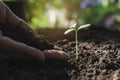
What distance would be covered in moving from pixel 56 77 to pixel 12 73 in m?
0.29

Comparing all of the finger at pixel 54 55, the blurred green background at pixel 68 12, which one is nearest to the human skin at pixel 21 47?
the finger at pixel 54 55

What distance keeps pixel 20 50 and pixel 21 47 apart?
0.02m

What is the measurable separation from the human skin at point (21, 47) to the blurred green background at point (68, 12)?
1.91 metres

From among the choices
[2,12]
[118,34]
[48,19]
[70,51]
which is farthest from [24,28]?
[48,19]

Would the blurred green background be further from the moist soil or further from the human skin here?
the moist soil

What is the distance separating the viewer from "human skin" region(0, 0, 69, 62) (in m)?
2.06

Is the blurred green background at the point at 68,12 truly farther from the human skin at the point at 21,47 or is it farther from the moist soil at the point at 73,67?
the moist soil at the point at 73,67

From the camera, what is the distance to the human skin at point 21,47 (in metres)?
2.06

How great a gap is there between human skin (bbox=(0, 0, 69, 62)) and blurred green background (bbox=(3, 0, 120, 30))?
1909 millimetres

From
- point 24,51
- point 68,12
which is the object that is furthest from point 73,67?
point 68,12

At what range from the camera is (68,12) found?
8.22 metres

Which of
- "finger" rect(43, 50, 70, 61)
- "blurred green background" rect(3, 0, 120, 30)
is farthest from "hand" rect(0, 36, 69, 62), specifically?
"blurred green background" rect(3, 0, 120, 30)

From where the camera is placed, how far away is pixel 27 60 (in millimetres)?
2184

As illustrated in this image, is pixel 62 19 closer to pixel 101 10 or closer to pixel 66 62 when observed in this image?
pixel 101 10
